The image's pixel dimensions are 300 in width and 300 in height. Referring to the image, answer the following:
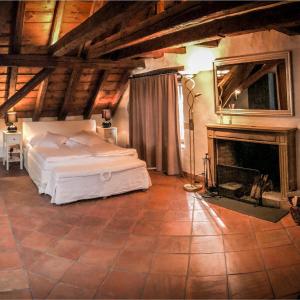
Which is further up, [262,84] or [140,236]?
[262,84]

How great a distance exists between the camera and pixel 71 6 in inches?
183

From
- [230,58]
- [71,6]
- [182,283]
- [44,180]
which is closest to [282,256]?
[182,283]

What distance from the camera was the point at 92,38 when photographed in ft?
12.2

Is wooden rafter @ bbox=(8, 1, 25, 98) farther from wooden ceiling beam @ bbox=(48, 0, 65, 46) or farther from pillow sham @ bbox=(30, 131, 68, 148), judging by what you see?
pillow sham @ bbox=(30, 131, 68, 148)

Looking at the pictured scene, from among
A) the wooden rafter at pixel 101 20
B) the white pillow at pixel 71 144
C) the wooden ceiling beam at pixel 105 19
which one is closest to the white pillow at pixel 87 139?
the white pillow at pixel 71 144

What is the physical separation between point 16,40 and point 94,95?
230 cm

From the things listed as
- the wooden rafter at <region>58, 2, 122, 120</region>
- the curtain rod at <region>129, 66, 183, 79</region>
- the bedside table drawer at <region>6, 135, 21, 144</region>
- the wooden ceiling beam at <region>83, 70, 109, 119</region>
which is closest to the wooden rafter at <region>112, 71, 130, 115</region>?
the curtain rod at <region>129, 66, 183, 79</region>

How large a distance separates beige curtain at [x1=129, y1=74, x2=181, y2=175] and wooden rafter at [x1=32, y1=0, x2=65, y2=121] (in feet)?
5.40

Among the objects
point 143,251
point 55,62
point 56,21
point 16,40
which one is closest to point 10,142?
point 55,62

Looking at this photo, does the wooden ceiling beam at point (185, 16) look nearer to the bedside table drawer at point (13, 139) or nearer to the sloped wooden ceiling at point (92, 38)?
the sloped wooden ceiling at point (92, 38)

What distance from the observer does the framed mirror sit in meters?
4.04

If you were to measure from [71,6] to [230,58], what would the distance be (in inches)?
89.7

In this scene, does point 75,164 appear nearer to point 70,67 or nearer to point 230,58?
point 70,67

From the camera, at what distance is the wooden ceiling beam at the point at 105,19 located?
252cm
